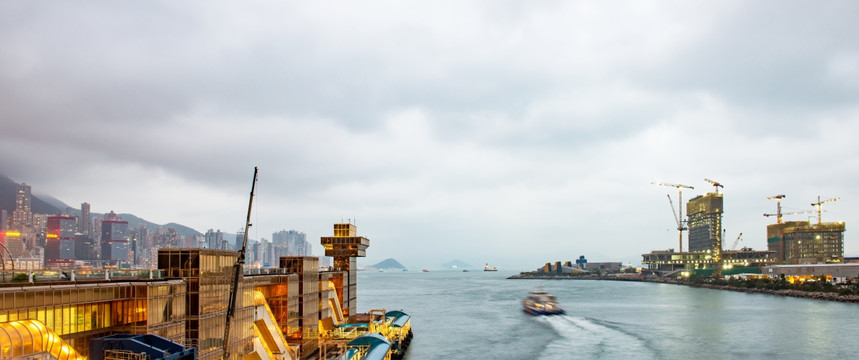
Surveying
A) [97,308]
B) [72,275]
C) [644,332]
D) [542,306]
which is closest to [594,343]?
[644,332]

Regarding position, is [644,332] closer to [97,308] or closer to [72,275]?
[97,308]

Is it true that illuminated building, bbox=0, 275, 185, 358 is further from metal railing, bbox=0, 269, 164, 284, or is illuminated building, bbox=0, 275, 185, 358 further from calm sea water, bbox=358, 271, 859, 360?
calm sea water, bbox=358, 271, 859, 360

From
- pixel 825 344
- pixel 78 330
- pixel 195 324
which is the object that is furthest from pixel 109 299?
pixel 825 344

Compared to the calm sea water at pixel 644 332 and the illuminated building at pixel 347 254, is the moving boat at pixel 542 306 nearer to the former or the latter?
the calm sea water at pixel 644 332

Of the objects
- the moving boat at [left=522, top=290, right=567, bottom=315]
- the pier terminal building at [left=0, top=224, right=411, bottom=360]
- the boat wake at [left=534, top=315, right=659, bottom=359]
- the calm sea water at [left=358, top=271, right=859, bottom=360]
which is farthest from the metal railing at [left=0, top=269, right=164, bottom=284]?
the moving boat at [left=522, top=290, right=567, bottom=315]

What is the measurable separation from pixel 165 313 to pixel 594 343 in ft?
218

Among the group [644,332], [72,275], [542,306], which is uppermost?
[72,275]

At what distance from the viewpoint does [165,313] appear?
1391 inches

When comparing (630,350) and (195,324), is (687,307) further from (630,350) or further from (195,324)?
(195,324)

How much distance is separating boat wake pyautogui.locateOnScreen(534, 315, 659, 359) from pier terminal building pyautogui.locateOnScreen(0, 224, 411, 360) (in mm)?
30488

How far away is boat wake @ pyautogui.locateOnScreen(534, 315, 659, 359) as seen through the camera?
249 ft

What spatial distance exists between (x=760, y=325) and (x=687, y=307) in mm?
41810

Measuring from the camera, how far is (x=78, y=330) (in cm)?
3014

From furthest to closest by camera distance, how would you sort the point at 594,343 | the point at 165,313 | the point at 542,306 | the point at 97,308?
1. the point at 542,306
2. the point at 594,343
3. the point at 165,313
4. the point at 97,308
